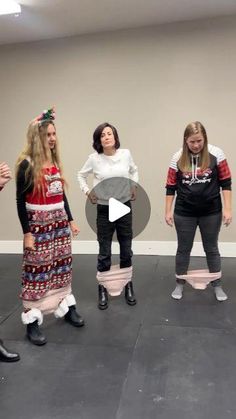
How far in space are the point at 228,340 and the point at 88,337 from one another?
88 centimetres

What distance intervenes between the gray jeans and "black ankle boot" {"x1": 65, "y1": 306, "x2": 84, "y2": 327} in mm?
893

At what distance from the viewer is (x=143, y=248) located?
13.7 feet

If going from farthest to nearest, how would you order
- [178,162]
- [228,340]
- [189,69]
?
1. [189,69]
2. [178,162]
3. [228,340]

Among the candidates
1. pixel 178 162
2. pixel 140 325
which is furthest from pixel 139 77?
pixel 140 325

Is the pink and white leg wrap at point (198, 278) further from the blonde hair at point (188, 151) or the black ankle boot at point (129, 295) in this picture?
the blonde hair at point (188, 151)

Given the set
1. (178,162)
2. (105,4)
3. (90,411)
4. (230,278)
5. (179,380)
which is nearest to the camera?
(90,411)

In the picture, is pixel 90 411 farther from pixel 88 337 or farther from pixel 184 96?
pixel 184 96

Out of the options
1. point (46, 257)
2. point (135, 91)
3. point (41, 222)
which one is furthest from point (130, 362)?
point (135, 91)

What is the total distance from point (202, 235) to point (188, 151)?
658 mm

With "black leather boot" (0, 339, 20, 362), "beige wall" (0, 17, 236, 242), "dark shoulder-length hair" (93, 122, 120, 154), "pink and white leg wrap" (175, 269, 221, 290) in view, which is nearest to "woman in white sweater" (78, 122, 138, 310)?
"dark shoulder-length hair" (93, 122, 120, 154)

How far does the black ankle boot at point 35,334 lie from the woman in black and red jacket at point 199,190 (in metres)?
1.21

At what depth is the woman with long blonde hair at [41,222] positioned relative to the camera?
2.29 meters

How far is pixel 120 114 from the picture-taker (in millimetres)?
4008

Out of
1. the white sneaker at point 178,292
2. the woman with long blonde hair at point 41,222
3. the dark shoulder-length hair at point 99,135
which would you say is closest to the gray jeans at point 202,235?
the white sneaker at point 178,292
